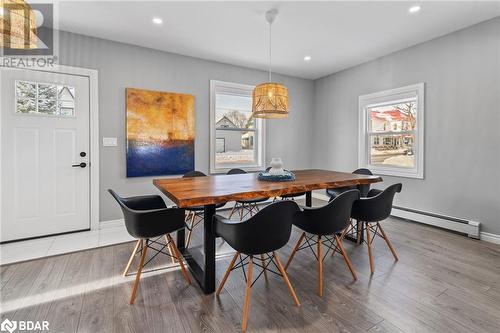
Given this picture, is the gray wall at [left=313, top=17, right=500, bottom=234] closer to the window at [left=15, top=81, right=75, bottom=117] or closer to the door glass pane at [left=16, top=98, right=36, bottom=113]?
the window at [left=15, top=81, right=75, bottom=117]

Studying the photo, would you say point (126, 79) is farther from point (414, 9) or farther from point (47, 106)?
point (414, 9)

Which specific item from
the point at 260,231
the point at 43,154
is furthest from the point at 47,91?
the point at 260,231

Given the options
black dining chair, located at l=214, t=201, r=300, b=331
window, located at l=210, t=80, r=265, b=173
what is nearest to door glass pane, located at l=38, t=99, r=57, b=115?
window, located at l=210, t=80, r=265, b=173

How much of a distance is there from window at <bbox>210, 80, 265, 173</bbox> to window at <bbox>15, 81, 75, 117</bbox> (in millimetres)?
2060

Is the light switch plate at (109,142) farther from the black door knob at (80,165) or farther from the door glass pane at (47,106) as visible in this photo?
the door glass pane at (47,106)

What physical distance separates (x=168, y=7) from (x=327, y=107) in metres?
3.75

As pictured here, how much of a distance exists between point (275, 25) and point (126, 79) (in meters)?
2.30

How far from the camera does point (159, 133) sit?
3.81 m

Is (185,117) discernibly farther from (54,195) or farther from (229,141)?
(54,195)

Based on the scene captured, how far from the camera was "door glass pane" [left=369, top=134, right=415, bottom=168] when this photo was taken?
3.94m

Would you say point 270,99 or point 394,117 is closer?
point 270,99

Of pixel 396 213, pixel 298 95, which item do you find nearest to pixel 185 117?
pixel 298 95

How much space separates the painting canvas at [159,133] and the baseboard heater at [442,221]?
3573 mm

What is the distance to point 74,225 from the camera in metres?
3.35
